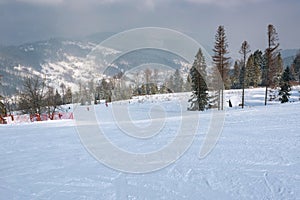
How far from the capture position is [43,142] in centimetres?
1169

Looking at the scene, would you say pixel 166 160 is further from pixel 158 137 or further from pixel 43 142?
pixel 43 142

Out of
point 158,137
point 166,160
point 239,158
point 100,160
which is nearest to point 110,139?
point 158,137

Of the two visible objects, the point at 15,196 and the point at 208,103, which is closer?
the point at 15,196

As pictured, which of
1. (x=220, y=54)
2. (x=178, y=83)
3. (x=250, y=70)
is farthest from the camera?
(x=250, y=70)

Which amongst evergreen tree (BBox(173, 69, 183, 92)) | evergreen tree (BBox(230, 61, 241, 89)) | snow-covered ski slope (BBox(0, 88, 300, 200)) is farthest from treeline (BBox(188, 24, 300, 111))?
evergreen tree (BBox(230, 61, 241, 89))

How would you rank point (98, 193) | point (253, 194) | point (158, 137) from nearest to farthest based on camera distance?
1. point (253, 194)
2. point (98, 193)
3. point (158, 137)

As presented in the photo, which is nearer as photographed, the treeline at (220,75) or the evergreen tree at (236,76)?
the treeline at (220,75)

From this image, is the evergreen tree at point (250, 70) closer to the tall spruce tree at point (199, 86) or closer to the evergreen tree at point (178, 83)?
the evergreen tree at point (178, 83)

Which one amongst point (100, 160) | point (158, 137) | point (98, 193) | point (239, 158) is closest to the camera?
point (98, 193)

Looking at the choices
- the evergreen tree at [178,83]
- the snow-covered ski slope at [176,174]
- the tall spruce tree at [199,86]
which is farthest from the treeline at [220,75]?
the snow-covered ski slope at [176,174]

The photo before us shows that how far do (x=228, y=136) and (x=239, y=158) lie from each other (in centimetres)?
320

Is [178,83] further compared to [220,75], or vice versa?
[178,83]

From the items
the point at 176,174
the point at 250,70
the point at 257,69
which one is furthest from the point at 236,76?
the point at 176,174

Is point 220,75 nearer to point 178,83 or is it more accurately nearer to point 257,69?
point 178,83
